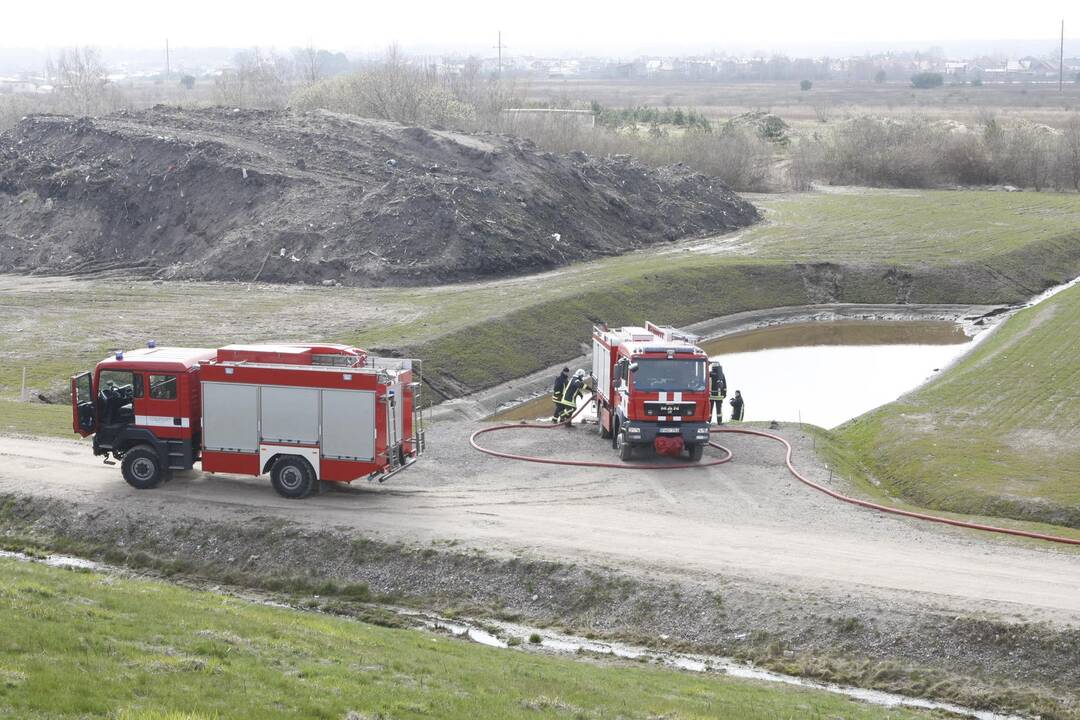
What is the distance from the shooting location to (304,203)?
2660 inches

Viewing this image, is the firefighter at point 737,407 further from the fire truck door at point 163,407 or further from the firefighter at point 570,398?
the fire truck door at point 163,407

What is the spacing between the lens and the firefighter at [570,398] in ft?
122

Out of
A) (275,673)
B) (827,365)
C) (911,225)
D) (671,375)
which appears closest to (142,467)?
(671,375)

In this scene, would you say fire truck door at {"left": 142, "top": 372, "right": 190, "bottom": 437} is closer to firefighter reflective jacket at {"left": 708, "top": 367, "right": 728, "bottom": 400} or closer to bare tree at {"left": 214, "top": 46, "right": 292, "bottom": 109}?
firefighter reflective jacket at {"left": 708, "top": 367, "right": 728, "bottom": 400}

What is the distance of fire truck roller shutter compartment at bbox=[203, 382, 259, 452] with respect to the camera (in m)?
27.1

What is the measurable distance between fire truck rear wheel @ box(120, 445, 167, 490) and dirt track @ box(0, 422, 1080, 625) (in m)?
0.30

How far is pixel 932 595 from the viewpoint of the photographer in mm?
21516

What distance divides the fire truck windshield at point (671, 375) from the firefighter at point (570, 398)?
5.87 m

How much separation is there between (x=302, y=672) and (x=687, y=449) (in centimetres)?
1816

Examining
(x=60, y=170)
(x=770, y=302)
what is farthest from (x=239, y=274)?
(x=770, y=302)

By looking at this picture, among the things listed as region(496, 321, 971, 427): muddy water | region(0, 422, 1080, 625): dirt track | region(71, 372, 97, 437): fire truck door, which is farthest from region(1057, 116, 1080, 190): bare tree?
region(71, 372, 97, 437): fire truck door

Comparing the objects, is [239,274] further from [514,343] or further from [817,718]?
[817,718]

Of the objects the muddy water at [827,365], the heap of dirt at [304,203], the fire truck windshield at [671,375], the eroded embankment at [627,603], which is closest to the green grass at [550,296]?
the heap of dirt at [304,203]

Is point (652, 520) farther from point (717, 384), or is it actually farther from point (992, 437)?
point (992, 437)
